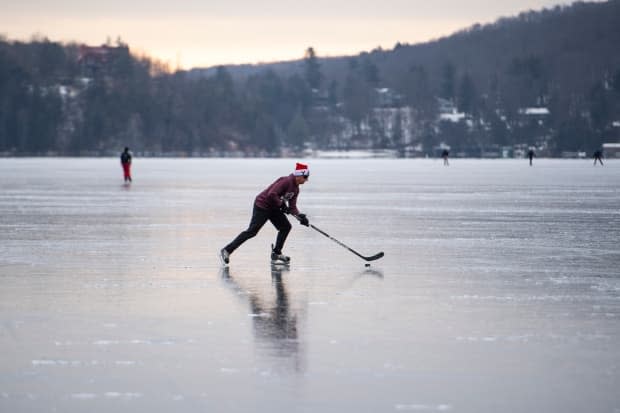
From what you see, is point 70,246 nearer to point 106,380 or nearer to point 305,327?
point 305,327

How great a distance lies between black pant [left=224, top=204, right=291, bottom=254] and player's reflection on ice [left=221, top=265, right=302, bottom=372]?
1.21 m

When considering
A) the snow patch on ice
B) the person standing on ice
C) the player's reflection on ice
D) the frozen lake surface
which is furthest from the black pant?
the snow patch on ice

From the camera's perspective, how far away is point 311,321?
966cm

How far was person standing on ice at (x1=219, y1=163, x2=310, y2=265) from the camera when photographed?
46.2 ft

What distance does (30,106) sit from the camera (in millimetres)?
193000

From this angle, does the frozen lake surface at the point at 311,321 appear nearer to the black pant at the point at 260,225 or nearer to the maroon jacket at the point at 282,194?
the black pant at the point at 260,225

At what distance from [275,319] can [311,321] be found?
0.30 m

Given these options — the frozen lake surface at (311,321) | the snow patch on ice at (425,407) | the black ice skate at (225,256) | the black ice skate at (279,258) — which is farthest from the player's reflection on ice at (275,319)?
the black ice skate at (279,258)

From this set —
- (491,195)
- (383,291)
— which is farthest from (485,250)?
(491,195)

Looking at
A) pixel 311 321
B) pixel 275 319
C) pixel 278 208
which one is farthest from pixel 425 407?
pixel 278 208

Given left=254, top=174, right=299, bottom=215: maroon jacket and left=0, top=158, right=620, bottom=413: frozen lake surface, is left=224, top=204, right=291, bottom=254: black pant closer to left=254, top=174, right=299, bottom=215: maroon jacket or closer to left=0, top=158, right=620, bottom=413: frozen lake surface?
left=254, top=174, right=299, bottom=215: maroon jacket

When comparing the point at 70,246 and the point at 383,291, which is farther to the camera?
the point at 70,246

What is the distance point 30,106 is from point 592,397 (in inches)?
7589

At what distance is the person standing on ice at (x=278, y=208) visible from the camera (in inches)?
554
